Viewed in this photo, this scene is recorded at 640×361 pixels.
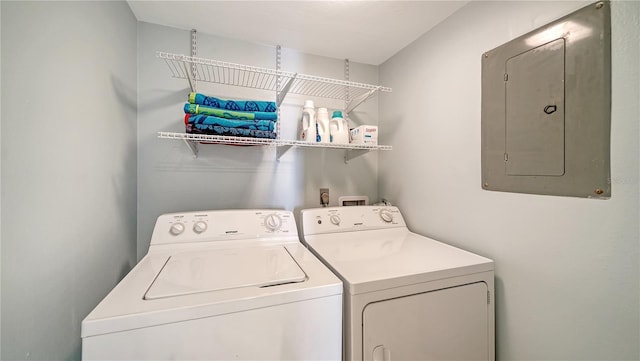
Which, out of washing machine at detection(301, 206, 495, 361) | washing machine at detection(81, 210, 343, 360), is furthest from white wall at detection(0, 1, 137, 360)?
washing machine at detection(301, 206, 495, 361)

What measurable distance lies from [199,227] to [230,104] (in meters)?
0.70

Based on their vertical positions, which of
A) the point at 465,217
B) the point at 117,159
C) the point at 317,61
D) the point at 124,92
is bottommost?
the point at 465,217

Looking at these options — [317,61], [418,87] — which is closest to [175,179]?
[317,61]

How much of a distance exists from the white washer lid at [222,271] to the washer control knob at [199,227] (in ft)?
0.42

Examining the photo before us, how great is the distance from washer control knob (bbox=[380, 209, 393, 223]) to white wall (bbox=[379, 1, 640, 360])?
15 centimetres

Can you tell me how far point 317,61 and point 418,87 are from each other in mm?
803

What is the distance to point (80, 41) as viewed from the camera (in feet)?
2.83

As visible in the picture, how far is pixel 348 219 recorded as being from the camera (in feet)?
5.04

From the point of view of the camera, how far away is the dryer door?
2.82ft

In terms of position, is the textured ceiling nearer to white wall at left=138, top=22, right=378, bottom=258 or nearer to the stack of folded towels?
white wall at left=138, top=22, right=378, bottom=258

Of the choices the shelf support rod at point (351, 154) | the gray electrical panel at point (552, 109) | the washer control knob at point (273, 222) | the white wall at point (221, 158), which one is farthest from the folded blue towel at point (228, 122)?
the gray electrical panel at point (552, 109)

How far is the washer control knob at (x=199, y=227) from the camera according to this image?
1.23m

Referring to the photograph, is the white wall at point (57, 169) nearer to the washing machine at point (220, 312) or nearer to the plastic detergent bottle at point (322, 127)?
the washing machine at point (220, 312)

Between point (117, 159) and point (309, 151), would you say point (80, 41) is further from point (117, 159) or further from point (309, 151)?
point (309, 151)
